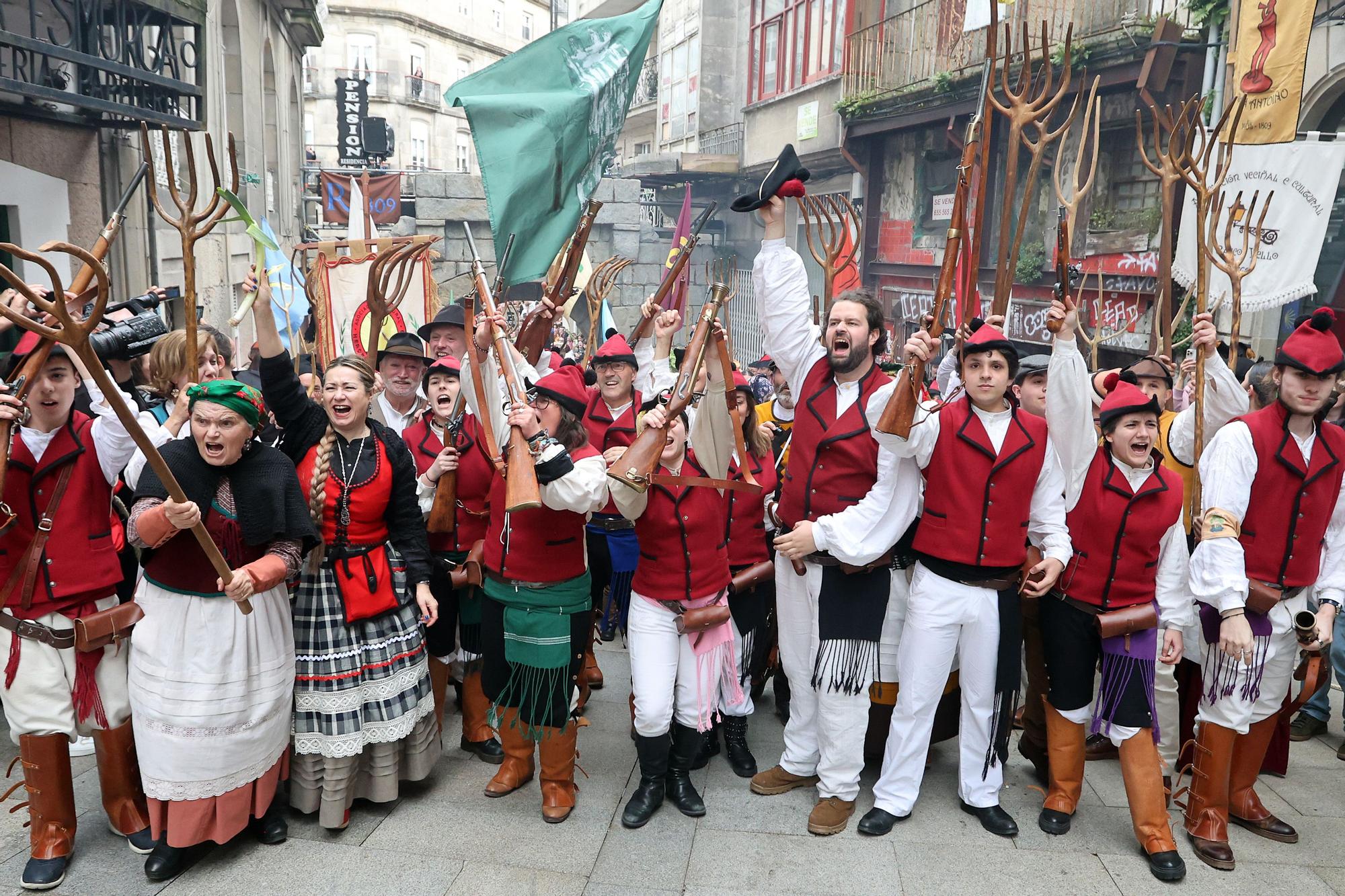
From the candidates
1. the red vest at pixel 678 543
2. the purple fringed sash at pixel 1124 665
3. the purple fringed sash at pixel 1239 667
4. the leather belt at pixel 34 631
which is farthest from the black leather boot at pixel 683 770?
the leather belt at pixel 34 631

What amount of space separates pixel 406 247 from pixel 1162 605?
399cm

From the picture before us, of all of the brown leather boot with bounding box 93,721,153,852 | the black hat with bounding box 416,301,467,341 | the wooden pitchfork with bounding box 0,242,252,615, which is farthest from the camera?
the black hat with bounding box 416,301,467,341

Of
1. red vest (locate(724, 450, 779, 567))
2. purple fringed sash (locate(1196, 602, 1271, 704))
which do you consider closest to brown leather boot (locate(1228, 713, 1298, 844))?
purple fringed sash (locate(1196, 602, 1271, 704))

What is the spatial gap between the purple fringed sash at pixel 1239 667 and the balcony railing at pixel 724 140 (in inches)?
807

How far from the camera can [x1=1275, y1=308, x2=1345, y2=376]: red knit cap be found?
3662 millimetres

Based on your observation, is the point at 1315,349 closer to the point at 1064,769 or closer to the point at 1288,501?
the point at 1288,501

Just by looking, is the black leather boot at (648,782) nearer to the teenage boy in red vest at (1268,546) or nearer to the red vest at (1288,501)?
the teenage boy in red vest at (1268,546)

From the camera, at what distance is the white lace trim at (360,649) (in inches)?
143

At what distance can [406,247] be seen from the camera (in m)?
5.24

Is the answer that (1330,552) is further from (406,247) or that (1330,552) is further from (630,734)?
(406,247)

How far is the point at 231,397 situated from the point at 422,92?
42112 mm

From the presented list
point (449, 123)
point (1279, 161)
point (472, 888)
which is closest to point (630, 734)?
point (472, 888)

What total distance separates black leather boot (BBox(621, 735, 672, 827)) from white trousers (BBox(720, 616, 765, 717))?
1.52 ft

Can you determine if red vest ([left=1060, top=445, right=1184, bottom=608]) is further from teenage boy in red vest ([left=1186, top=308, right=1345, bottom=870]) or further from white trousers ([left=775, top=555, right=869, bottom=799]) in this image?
white trousers ([left=775, top=555, right=869, bottom=799])
